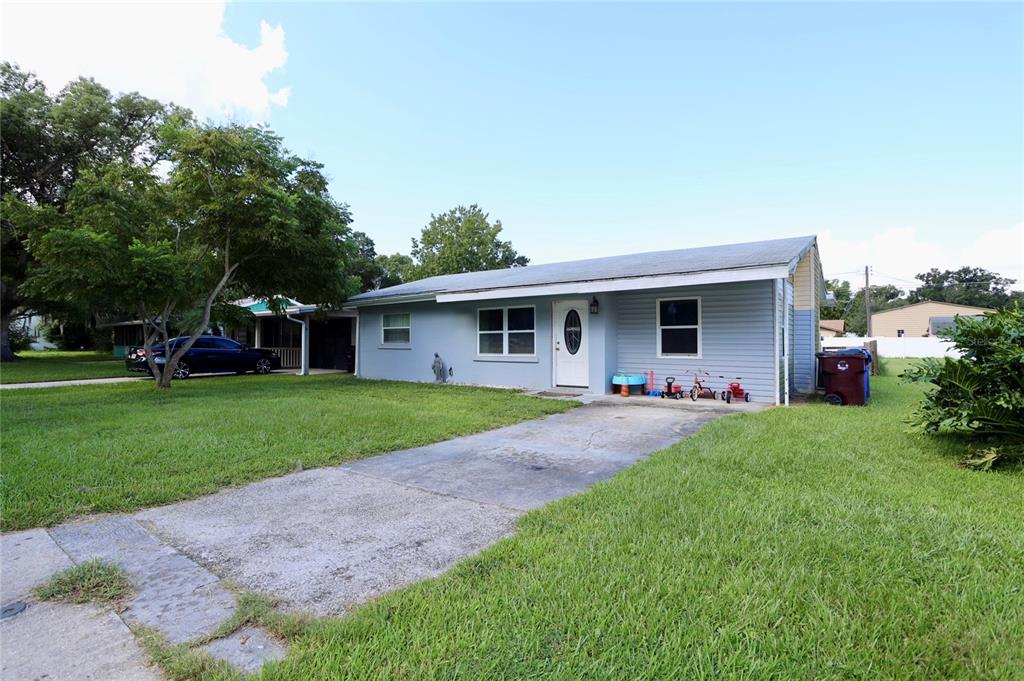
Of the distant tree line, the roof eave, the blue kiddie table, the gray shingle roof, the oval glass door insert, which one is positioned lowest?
the blue kiddie table

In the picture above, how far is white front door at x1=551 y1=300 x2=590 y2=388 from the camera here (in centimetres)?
1109

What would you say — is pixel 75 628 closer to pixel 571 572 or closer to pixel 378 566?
pixel 378 566

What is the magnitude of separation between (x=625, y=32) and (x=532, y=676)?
1334 cm

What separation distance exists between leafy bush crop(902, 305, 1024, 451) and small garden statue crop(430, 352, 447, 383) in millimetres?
10305

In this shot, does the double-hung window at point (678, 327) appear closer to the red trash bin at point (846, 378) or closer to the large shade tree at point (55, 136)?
the red trash bin at point (846, 378)

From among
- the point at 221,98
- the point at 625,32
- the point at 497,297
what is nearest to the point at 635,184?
the point at 625,32

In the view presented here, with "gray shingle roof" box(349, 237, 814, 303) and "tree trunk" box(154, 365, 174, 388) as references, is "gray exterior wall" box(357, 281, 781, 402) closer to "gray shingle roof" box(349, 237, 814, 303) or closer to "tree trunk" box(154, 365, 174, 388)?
"gray shingle roof" box(349, 237, 814, 303)

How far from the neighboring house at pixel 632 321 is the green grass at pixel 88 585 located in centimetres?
846

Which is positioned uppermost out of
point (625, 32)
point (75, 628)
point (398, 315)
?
point (625, 32)

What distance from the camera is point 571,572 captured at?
8.20 feet

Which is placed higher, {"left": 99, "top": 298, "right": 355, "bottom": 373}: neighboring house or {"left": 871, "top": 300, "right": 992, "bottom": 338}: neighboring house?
{"left": 871, "top": 300, "right": 992, "bottom": 338}: neighboring house

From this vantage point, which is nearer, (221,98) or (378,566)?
(378,566)

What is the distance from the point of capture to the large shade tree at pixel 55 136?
752 inches

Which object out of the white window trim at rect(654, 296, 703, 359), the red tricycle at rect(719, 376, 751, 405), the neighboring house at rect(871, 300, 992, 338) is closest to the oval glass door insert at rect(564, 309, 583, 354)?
the white window trim at rect(654, 296, 703, 359)
